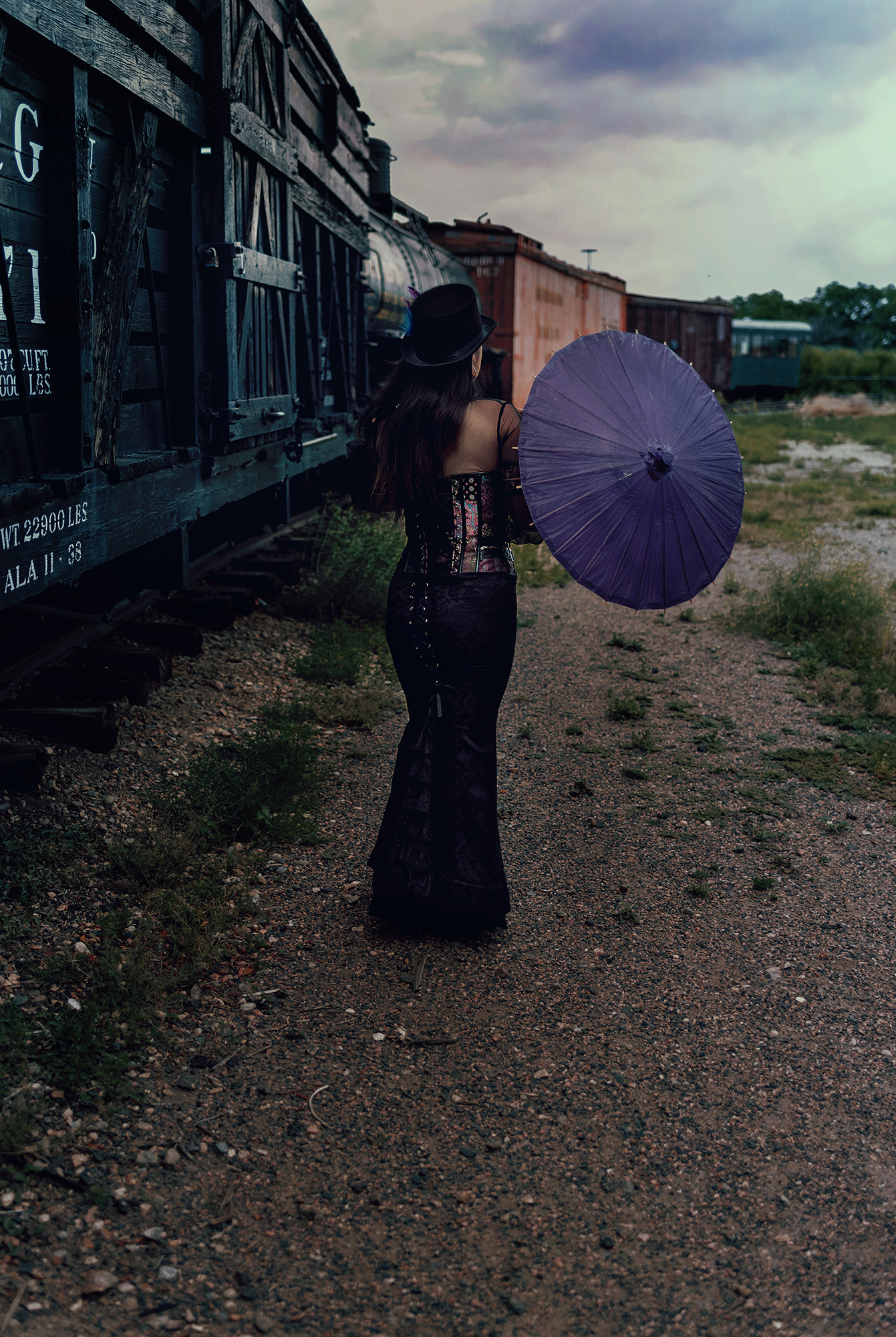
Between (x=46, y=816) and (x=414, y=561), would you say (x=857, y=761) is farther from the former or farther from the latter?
(x=46, y=816)

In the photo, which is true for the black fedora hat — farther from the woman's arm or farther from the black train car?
the black train car

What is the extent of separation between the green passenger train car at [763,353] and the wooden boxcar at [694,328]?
4.36 m

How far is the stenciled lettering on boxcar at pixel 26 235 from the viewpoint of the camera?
11.2 feet

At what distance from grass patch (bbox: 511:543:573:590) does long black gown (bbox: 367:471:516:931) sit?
22.3 ft

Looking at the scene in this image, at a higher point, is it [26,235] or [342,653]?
[26,235]

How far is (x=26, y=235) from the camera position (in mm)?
3592

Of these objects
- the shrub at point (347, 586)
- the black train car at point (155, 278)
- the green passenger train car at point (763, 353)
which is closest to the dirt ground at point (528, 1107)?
the black train car at point (155, 278)

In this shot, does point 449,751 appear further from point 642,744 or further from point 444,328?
point 642,744

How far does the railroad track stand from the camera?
4.73 metres

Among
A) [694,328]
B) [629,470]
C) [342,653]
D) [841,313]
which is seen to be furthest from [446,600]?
[841,313]

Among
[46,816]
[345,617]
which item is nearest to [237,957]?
→ [46,816]

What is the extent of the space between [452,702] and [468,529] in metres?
0.59

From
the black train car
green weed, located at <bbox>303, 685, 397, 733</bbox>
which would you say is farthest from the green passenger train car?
green weed, located at <bbox>303, 685, 397, 733</bbox>

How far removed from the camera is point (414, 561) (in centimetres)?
363
